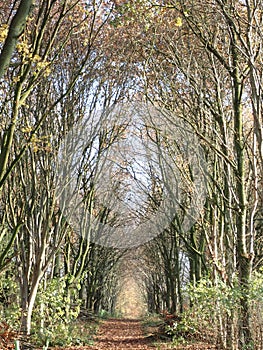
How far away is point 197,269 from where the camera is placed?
567 inches

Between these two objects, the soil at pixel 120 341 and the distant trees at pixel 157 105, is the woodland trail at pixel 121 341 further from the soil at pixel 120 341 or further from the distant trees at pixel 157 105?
the distant trees at pixel 157 105

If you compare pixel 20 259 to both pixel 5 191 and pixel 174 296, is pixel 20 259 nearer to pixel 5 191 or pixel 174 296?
pixel 5 191

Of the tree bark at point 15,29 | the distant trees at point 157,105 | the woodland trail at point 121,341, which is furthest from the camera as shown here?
the woodland trail at point 121,341

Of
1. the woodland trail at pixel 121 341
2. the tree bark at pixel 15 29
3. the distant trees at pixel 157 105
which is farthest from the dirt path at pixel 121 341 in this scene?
the tree bark at pixel 15 29

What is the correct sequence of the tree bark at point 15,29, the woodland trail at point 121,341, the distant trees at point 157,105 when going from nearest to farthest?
1. the tree bark at point 15,29
2. the distant trees at point 157,105
3. the woodland trail at point 121,341

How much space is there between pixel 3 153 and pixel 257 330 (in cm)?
491

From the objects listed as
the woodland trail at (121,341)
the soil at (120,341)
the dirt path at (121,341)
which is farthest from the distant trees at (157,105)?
the dirt path at (121,341)

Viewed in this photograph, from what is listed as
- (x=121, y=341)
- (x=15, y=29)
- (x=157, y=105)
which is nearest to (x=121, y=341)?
(x=121, y=341)

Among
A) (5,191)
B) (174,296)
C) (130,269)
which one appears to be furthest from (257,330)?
(130,269)

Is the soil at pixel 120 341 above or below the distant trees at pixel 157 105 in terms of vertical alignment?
below

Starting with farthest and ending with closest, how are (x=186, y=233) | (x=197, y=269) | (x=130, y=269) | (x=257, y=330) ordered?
1. (x=130, y=269)
2. (x=186, y=233)
3. (x=197, y=269)
4. (x=257, y=330)

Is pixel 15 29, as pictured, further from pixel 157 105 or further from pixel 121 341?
pixel 121 341

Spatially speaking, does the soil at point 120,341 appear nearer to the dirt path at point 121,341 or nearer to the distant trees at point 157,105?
the dirt path at point 121,341

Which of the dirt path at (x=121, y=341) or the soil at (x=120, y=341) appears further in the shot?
the dirt path at (x=121, y=341)
